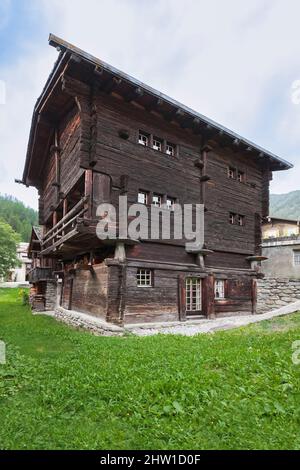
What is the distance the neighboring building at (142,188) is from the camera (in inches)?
493

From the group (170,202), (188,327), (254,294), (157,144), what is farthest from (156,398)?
(254,294)

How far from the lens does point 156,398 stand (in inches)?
191

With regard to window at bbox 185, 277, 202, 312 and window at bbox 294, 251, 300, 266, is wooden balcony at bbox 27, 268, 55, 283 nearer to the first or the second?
window at bbox 185, 277, 202, 312

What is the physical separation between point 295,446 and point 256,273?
1598cm

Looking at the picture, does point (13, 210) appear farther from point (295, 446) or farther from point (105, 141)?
point (295, 446)

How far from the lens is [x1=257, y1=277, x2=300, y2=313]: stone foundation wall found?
1847 centimetres

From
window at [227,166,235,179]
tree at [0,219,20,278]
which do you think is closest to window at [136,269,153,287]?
window at [227,166,235,179]

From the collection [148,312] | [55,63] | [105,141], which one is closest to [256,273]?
[148,312]

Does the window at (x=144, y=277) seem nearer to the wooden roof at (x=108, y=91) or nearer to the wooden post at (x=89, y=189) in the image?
the wooden post at (x=89, y=189)

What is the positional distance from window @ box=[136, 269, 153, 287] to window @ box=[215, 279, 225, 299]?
490cm

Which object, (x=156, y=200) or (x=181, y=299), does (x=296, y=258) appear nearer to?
(x=181, y=299)

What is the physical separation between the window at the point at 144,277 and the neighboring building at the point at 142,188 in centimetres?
7

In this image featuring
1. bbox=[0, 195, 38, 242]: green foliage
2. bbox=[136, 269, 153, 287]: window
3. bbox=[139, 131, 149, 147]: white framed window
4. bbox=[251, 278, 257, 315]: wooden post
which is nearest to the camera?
bbox=[136, 269, 153, 287]: window

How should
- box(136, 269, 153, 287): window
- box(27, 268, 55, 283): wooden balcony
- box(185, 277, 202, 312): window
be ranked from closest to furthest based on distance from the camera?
box(136, 269, 153, 287): window, box(185, 277, 202, 312): window, box(27, 268, 55, 283): wooden balcony
